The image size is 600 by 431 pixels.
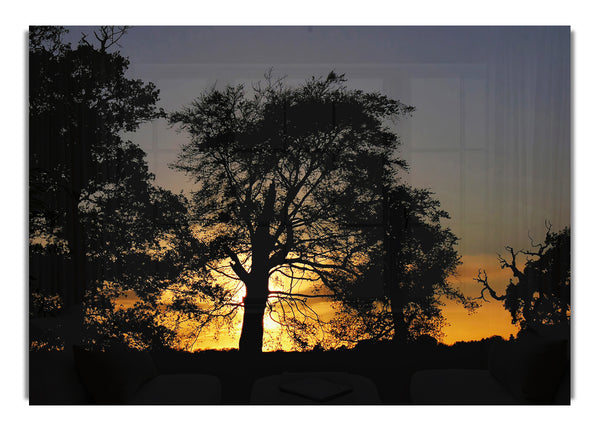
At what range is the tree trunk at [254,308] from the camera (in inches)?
174

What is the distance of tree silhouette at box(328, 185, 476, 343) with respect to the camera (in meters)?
4.45

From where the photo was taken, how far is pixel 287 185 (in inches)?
175

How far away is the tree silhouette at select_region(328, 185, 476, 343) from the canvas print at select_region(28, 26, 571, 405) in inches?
0.4

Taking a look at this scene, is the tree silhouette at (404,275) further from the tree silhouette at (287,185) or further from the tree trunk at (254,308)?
the tree trunk at (254,308)

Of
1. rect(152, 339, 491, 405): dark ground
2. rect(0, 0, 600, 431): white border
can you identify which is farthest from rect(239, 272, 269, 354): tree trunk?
rect(0, 0, 600, 431): white border

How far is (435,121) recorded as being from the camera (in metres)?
4.48

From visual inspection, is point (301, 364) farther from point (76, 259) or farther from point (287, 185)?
point (76, 259)

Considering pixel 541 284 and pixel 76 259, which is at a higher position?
pixel 76 259

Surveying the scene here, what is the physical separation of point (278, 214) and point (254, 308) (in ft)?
2.28

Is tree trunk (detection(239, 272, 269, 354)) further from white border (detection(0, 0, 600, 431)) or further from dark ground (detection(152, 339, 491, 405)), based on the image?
white border (detection(0, 0, 600, 431))
